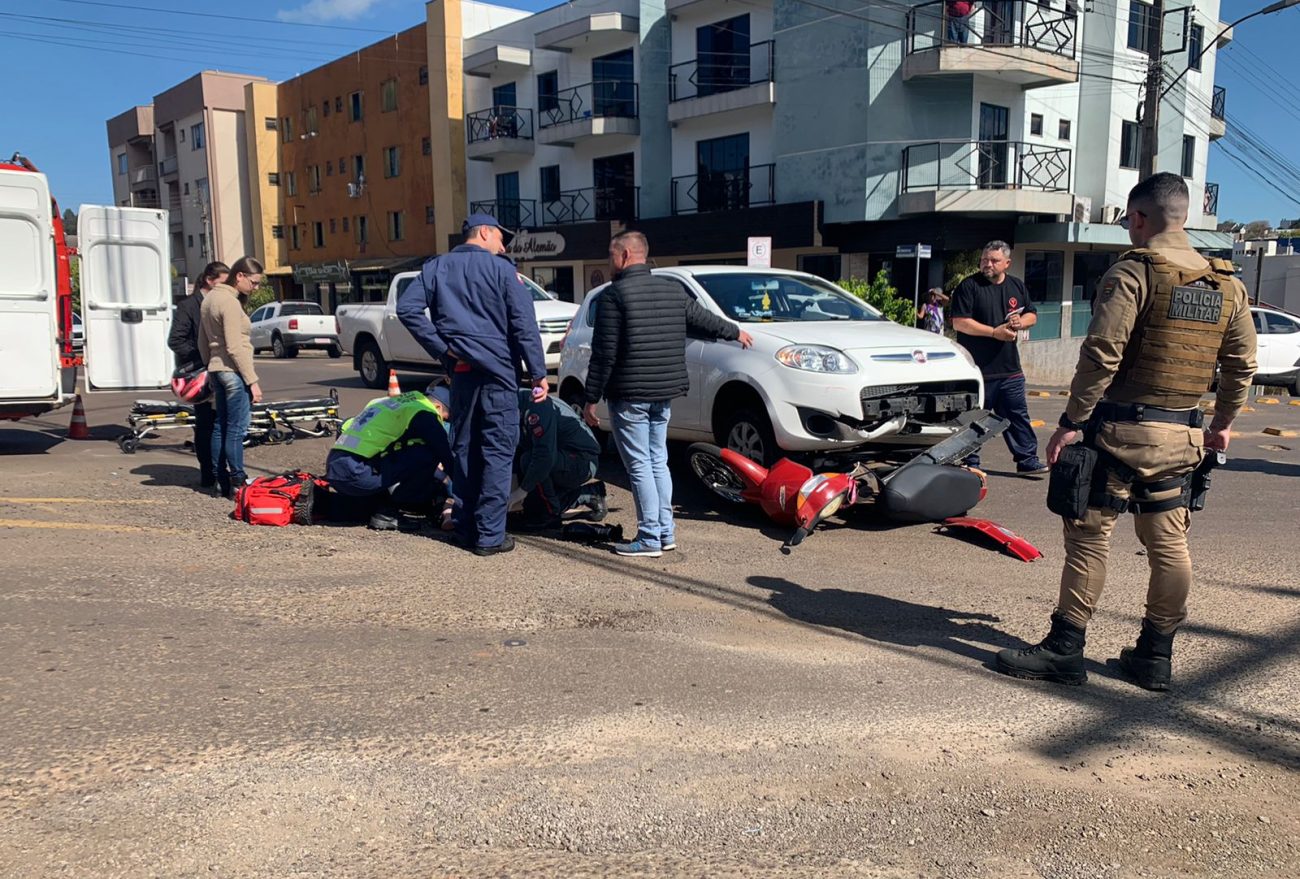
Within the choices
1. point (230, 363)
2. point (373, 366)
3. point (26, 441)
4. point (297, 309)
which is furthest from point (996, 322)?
point (297, 309)

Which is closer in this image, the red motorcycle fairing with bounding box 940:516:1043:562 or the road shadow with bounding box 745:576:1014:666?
the road shadow with bounding box 745:576:1014:666

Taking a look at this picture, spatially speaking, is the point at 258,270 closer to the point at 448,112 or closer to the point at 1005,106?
the point at 1005,106

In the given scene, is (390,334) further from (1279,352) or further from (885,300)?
(1279,352)

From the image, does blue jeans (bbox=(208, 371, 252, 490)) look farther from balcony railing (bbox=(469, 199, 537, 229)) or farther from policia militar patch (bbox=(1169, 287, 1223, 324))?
balcony railing (bbox=(469, 199, 537, 229))

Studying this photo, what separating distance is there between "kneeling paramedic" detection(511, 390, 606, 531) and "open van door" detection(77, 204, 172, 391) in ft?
19.7

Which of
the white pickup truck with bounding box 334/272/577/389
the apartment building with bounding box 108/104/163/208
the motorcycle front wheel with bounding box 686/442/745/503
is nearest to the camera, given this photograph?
the motorcycle front wheel with bounding box 686/442/745/503

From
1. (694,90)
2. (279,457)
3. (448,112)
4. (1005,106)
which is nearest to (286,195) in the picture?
(448,112)

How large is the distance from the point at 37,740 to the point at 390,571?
90.2 inches

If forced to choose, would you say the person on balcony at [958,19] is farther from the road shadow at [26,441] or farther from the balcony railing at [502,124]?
the road shadow at [26,441]

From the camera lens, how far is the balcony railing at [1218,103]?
103ft

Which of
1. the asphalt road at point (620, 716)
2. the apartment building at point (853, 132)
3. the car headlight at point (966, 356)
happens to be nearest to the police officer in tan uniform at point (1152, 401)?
the asphalt road at point (620, 716)

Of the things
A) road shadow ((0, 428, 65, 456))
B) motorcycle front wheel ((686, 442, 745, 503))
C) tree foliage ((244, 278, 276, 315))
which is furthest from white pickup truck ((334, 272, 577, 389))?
tree foliage ((244, 278, 276, 315))

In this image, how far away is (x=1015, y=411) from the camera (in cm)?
833

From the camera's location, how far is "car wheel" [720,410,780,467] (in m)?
7.22
